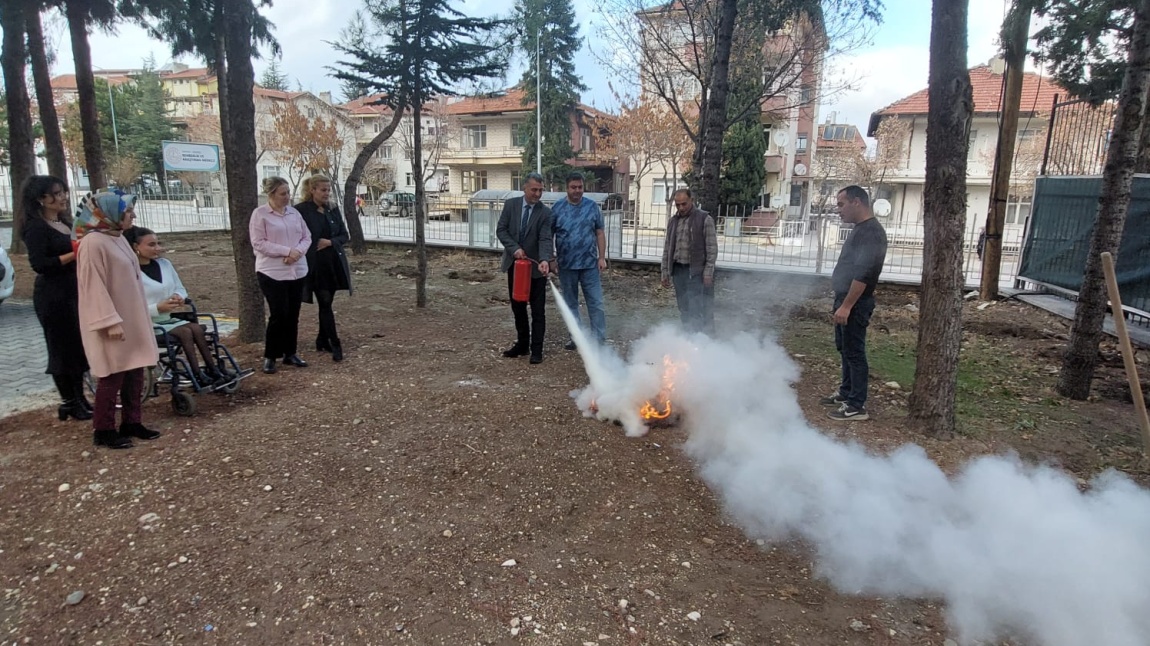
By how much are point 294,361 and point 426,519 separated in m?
3.37

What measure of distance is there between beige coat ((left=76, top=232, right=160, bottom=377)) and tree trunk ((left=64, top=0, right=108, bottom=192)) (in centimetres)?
931

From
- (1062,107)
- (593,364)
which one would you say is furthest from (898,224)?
(593,364)

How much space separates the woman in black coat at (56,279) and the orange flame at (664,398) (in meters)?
4.15

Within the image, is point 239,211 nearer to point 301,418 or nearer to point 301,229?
point 301,229

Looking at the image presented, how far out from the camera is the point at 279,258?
5.58 metres

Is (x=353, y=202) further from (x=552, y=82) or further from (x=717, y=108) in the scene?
(x=552, y=82)

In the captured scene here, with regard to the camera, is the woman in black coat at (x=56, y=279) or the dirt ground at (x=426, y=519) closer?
the dirt ground at (x=426, y=519)

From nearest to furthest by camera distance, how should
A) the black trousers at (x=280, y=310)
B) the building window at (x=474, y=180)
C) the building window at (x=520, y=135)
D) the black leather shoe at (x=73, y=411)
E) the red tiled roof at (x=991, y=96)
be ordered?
the black leather shoe at (x=73, y=411) < the black trousers at (x=280, y=310) < the red tiled roof at (x=991, y=96) < the building window at (x=520, y=135) < the building window at (x=474, y=180)

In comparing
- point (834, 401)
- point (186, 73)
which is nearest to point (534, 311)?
point (834, 401)

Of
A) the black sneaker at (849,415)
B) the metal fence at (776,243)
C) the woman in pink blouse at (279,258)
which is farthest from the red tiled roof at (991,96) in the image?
the woman in pink blouse at (279,258)

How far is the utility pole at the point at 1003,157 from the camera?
9.18 metres

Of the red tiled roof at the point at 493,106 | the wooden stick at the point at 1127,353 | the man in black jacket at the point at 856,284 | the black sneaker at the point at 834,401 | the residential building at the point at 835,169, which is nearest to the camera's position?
the wooden stick at the point at 1127,353

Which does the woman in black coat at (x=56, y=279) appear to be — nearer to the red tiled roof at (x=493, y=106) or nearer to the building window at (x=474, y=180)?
the red tiled roof at (x=493, y=106)

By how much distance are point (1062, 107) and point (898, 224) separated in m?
3.15
